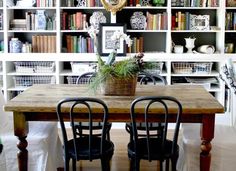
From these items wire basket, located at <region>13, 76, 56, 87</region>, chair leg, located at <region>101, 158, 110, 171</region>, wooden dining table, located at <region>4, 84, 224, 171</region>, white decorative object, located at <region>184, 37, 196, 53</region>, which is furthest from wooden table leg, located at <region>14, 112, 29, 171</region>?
white decorative object, located at <region>184, 37, 196, 53</region>

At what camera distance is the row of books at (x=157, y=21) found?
5.18 meters

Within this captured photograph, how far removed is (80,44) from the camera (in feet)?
17.2

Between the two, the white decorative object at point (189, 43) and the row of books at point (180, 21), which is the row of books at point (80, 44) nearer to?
the row of books at point (180, 21)

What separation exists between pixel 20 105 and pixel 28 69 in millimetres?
2446

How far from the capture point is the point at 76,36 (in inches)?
209

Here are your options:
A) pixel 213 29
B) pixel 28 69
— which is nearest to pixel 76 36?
pixel 28 69

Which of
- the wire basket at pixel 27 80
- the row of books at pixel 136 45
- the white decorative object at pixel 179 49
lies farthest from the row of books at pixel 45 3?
the white decorative object at pixel 179 49

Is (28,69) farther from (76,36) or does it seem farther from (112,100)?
(112,100)

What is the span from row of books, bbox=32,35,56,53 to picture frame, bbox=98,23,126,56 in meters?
0.64

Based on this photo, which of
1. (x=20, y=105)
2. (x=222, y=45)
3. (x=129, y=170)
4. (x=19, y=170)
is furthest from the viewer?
(x=222, y=45)

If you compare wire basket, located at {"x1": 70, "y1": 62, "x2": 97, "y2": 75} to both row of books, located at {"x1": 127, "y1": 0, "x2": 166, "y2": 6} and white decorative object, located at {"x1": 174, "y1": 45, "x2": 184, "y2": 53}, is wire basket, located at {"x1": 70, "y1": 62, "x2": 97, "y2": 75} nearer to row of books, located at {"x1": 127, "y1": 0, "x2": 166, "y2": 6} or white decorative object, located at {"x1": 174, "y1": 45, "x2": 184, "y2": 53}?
row of books, located at {"x1": 127, "y1": 0, "x2": 166, "y2": 6}

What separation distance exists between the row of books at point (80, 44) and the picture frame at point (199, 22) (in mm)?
1334

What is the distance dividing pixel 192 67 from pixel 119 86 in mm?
2327

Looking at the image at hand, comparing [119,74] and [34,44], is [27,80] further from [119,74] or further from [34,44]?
[119,74]
